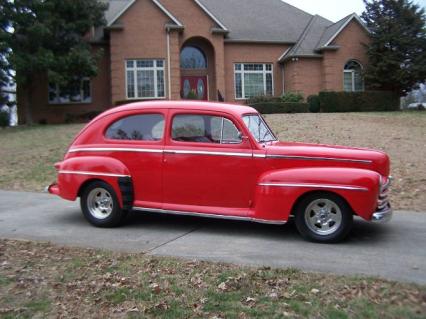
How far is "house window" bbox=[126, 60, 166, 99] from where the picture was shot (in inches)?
1137

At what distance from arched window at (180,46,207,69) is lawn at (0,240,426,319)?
2635 centimetres

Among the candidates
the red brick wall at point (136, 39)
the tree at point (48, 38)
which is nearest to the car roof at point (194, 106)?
the tree at point (48, 38)

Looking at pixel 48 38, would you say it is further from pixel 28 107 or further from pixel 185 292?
pixel 185 292

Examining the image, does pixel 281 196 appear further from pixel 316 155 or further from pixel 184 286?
pixel 184 286

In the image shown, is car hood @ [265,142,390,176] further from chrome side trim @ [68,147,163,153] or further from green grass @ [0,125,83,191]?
green grass @ [0,125,83,191]

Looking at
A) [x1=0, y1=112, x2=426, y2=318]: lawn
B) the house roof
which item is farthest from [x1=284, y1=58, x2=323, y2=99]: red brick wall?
[x1=0, y1=112, x2=426, y2=318]: lawn

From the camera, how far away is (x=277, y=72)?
32281 millimetres

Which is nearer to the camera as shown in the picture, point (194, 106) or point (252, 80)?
point (194, 106)

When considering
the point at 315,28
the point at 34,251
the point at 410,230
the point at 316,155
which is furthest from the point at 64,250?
the point at 315,28

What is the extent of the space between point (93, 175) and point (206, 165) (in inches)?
69.6

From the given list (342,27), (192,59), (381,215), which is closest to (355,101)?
(342,27)

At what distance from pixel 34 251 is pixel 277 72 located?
27.5 m

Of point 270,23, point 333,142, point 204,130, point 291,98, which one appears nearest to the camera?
point 204,130

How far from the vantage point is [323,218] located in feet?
22.2
